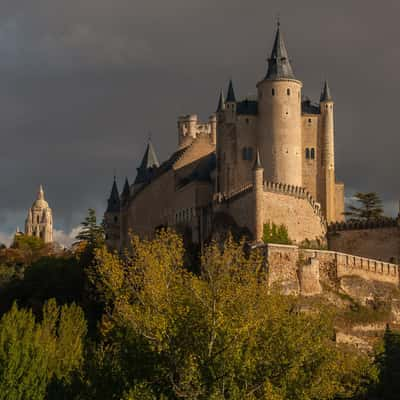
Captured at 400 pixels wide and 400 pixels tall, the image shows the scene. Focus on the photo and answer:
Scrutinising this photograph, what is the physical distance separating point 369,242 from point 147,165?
35.3m

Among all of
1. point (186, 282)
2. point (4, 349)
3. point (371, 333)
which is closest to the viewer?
point (186, 282)

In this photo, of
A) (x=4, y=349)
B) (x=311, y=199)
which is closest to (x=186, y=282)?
(x=4, y=349)

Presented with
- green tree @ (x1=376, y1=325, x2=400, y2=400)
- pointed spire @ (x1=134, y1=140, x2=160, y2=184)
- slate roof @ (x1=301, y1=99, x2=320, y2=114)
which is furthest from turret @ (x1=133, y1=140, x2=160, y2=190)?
green tree @ (x1=376, y1=325, x2=400, y2=400)

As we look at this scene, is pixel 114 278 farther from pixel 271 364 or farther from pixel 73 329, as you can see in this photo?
pixel 73 329

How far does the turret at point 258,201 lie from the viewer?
76.8 meters

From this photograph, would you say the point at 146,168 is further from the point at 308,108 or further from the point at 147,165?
the point at 308,108

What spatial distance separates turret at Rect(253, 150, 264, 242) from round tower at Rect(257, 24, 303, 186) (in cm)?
490

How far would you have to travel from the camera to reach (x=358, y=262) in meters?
77.6

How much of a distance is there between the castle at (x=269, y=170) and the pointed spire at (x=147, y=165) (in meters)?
18.7

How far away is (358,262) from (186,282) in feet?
98.7

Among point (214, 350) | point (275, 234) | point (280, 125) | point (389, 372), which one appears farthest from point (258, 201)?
point (214, 350)

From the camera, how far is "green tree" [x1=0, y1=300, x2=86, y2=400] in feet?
170

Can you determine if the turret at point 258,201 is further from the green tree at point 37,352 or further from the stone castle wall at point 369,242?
the green tree at point 37,352

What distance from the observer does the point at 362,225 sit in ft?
278
